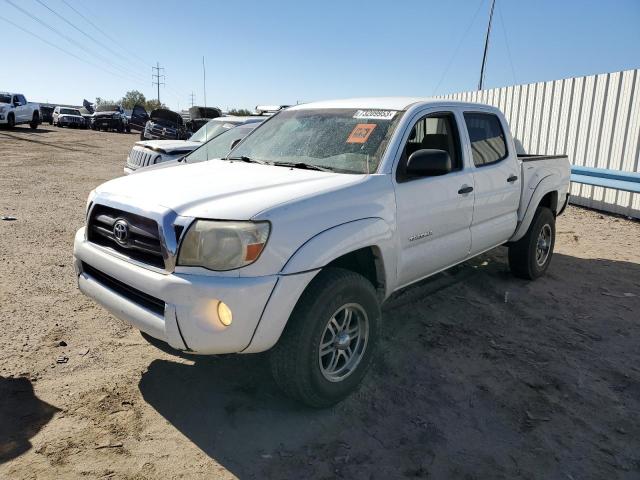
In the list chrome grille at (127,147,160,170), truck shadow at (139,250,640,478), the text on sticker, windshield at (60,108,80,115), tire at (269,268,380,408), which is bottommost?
truck shadow at (139,250,640,478)

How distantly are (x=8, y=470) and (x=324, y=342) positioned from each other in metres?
1.78

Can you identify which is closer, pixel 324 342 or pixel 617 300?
pixel 324 342

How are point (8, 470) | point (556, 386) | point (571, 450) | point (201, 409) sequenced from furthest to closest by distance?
1. point (556, 386)
2. point (201, 409)
3. point (571, 450)
4. point (8, 470)

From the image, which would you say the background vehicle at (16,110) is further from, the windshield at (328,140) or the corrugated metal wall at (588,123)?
the windshield at (328,140)

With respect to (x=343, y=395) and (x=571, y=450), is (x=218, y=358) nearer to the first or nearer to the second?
(x=343, y=395)

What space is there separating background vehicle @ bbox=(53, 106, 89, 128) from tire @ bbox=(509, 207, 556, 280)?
3772 cm

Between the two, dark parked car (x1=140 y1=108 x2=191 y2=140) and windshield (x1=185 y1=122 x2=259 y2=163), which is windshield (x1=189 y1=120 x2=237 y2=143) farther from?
dark parked car (x1=140 y1=108 x2=191 y2=140)

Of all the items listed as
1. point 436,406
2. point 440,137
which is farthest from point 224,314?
point 440,137

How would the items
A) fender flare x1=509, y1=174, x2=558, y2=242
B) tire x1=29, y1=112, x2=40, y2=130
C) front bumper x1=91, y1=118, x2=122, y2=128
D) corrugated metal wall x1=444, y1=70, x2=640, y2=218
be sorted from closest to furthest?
fender flare x1=509, y1=174, x2=558, y2=242, corrugated metal wall x1=444, y1=70, x2=640, y2=218, tire x1=29, y1=112, x2=40, y2=130, front bumper x1=91, y1=118, x2=122, y2=128

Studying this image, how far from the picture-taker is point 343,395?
3127 mm

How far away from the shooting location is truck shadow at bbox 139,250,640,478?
268 centimetres

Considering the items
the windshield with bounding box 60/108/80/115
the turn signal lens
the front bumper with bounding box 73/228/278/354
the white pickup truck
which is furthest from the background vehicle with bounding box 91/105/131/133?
the turn signal lens

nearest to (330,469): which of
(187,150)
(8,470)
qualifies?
(8,470)

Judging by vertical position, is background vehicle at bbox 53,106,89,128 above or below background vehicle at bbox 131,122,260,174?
above
